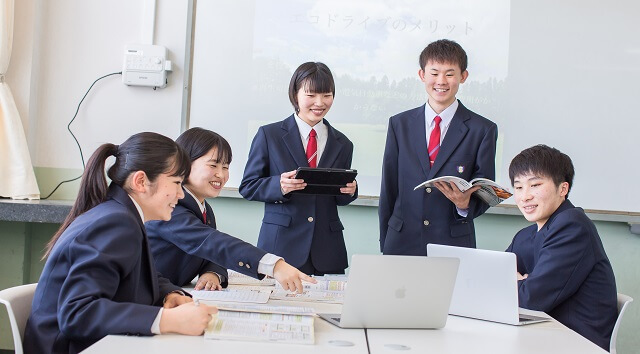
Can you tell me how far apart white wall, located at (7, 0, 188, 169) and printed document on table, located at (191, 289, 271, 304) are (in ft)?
5.75

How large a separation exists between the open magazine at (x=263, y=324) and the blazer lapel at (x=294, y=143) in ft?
4.03

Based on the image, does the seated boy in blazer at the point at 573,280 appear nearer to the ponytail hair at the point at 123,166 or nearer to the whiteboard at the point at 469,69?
the ponytail hair at the point at 123,166

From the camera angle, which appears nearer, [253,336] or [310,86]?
[253,336]

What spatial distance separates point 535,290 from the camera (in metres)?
2.32

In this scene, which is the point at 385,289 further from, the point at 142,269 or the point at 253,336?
the point at 142,269

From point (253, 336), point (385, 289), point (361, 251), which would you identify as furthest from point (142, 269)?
point (361, 251)

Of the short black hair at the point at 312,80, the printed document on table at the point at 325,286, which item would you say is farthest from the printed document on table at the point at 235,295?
the short black hair at the point at 312,80

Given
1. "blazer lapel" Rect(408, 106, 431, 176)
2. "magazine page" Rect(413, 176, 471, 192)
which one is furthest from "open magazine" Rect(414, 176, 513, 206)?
"blazer lapel" Rect(408, 106, 431, 176)

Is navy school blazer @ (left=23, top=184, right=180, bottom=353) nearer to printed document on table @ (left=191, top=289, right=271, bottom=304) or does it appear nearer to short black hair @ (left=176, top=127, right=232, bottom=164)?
printed document on table @ (left=191, top=289, right=271, bottom=304)

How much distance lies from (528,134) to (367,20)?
1.01 m

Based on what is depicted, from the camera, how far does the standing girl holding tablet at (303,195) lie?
290cm

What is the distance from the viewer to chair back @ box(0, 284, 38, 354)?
1.68 m

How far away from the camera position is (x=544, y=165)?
8.66 ft

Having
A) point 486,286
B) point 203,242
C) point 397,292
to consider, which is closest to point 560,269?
point 486,286
